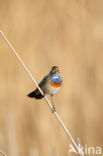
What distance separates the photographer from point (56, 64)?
18.2 feet

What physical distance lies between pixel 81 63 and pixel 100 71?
29cm

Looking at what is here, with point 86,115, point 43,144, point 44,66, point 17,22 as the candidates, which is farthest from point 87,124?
point 17,22

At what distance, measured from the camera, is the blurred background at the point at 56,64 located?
A: 5164 mm

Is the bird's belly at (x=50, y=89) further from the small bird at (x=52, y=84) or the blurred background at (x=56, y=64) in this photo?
the blurred background at (x=56, y=64)

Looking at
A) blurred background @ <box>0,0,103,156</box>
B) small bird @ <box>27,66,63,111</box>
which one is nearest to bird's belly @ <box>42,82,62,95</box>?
small bird @ <box>27,66,63,111</box>

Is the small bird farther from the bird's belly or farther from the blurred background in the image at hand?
the blurred background

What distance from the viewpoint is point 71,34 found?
18.2 ft

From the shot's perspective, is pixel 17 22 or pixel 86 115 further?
pixel 17 22

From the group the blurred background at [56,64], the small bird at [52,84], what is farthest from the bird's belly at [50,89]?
the blurred background at [56,64]

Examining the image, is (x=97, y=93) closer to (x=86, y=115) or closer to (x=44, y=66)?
(x=86, y=115)

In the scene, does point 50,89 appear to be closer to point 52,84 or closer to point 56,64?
point 52,84

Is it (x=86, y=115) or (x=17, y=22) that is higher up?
(x=17, y=22)

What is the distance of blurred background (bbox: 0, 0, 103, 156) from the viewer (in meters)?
5.16

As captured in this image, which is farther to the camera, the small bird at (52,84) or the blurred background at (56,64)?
the blurred background at (56,64)
